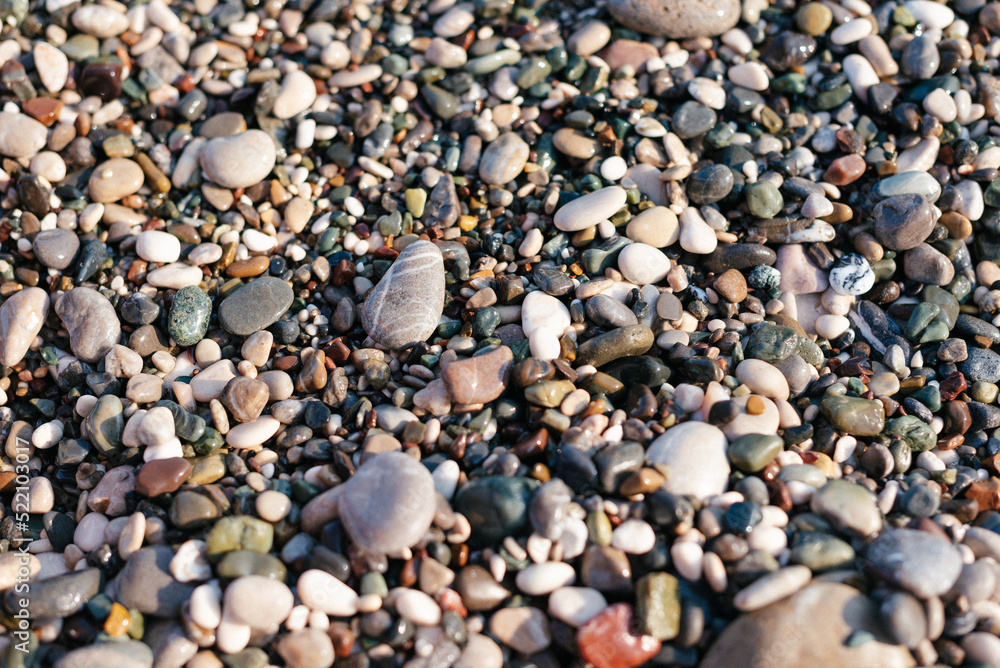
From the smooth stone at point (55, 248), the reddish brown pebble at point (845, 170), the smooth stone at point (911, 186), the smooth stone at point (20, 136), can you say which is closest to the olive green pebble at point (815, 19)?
the reddish brown pebble at point (845, 170)

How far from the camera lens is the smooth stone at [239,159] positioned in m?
3.49

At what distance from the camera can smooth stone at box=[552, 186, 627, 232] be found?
3.20m

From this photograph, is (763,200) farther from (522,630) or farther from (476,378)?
(522,630)

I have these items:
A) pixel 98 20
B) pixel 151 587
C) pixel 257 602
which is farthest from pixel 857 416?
pixel 98 20

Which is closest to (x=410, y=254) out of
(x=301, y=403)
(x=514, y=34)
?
(x=301, y=403)

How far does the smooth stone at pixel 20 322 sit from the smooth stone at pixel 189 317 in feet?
1.95

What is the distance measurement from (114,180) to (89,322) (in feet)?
2.82

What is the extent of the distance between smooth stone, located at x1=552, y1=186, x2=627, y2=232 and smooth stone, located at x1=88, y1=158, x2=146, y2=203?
216cm

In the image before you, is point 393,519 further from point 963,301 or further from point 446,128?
point 963,301

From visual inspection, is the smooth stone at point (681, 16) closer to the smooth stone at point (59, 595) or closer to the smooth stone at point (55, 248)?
the smooth stone at point (55, 248)

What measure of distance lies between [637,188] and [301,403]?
185 centimetres

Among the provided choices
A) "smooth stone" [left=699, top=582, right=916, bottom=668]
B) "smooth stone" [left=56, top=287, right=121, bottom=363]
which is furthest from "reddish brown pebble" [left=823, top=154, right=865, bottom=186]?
"smooth stone" [left=56, top=287, right=121, bottom=363]

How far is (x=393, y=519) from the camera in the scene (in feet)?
7.64

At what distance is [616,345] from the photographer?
286 centimetres
